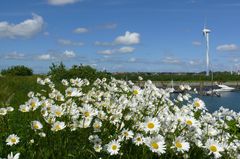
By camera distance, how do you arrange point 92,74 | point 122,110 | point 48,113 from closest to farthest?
1. point 48,113
2. point 122,110
3. point 92,74

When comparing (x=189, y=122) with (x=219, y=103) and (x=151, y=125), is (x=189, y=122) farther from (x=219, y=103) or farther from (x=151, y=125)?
(x=219, y=103)

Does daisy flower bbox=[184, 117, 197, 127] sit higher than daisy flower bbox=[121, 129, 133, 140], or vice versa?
daisy flower bbox=[184, 117, 197, 127]

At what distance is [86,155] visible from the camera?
199 inches

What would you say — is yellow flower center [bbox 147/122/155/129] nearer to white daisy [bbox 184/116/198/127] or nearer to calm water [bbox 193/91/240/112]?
white daisy [bbox 184/116/198/127]

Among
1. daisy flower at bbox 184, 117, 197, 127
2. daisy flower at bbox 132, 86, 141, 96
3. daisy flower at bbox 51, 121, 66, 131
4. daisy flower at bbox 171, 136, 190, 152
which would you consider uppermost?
daisy flower at bbox 132, 86, 141, 96

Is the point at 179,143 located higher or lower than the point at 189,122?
lower

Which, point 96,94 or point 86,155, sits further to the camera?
point 96,94

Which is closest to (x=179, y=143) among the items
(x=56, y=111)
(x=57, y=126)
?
(x=57, y=126)

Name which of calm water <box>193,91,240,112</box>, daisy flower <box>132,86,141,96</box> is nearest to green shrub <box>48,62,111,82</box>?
calm water <box>193,91,240,112</box>

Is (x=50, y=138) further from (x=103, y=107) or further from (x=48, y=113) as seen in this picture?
(x=103, y=107)

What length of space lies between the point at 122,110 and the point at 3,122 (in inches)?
58.5

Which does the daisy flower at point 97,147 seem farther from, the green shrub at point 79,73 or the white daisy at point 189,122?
the green shrub at point 79,73

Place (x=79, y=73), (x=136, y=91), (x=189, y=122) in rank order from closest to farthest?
1. (x=189, y=122)
2. (x=136, y=91)
3. (x=79, y=73)

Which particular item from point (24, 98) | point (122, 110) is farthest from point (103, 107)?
point (24, 98)
